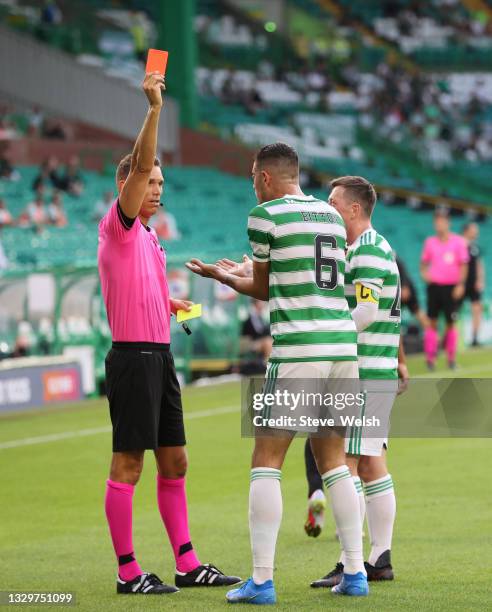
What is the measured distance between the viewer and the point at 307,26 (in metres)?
49.5

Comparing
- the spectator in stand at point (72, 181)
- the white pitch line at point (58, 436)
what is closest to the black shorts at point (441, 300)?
the white pitch line at point (58, 436)

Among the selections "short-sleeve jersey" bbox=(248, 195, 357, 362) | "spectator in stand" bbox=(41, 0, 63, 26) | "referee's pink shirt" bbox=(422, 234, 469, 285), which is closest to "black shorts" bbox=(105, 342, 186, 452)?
"short-sleeve jersey" bbox=(248, 195, 357, 362)

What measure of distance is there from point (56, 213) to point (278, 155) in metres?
19.7

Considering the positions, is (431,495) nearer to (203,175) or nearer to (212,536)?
(212,536)

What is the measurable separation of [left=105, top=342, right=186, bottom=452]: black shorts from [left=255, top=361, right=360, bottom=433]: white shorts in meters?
0.69

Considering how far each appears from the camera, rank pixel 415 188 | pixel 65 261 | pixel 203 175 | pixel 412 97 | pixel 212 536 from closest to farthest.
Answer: pixel 212 536, pixel 65 261, pixel 203 175, pixel 415 188, pixel 412 97

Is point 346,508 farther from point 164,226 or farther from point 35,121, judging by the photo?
point 35,121

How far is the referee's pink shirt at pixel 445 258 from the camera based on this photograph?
803 inches

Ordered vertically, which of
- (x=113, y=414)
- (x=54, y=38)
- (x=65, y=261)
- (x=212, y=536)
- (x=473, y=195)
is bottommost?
(x=212, y=536)

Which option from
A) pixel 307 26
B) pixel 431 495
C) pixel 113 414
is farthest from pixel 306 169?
pixel 113 414

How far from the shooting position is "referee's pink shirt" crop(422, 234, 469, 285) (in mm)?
20406

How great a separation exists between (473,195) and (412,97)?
6955 mm

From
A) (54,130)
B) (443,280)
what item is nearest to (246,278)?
(443,280)

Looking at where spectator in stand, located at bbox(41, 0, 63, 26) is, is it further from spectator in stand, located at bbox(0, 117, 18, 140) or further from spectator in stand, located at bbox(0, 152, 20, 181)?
spectator in stand, located at bbox(0, 152, 20, 181)
